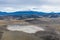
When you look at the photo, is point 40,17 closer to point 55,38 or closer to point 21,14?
point 21,14

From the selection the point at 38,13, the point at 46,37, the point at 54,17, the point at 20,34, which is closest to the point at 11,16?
the point at 38,13

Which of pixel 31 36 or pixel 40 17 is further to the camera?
pixel 40 17

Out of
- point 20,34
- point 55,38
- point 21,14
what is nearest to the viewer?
point 55,38

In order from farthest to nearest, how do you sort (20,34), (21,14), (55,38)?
(21,14) < (20,34) < (55,38)

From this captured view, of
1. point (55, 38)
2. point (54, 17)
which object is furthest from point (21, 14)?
point (55, 38)

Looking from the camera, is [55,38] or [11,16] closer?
[55,38]

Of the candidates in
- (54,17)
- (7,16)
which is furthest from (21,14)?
(54,17)

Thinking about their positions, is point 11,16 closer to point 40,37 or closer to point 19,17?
point 19,17

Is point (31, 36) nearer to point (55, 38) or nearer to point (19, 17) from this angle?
point (55, 38)
